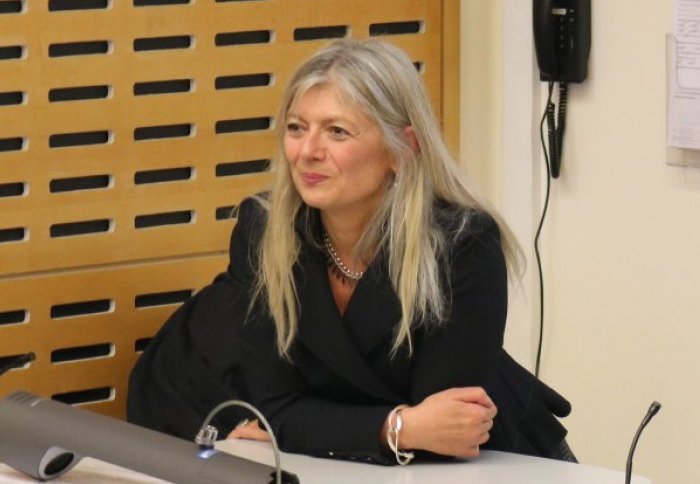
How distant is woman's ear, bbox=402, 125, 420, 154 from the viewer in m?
2.48

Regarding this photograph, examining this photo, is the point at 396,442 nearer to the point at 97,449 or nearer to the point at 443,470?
the point at 443,470

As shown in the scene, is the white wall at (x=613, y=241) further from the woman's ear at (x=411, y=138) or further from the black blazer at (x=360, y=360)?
the woman's ear at (x=411, y=138)

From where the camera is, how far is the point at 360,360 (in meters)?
2.44

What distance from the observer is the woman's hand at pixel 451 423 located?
225 cm

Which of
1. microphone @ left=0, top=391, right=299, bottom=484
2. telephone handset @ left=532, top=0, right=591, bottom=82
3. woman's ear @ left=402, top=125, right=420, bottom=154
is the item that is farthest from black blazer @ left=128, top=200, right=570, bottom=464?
telephone handset @ left=532, top=0, right=591, bottom=82

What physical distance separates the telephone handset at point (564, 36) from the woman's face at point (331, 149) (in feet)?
2.86

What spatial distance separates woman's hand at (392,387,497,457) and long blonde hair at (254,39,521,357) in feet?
0.48

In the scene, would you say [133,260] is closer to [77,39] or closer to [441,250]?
[77,39]

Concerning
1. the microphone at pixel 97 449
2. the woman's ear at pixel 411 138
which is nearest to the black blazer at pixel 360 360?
the woman's ear at pixel 411 138

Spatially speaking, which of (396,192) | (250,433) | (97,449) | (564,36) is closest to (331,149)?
(396,192)

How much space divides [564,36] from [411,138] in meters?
0.84

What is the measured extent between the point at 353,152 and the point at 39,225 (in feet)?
2.27

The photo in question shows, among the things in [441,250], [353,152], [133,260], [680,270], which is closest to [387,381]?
[441,250]

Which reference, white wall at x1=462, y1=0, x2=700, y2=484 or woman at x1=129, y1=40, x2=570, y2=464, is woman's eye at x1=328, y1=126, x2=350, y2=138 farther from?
white wall at x1=462, y1=0, x2=700, y2=484
